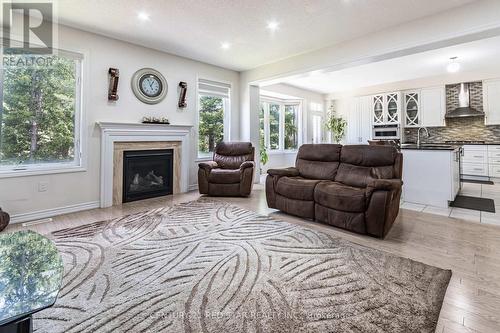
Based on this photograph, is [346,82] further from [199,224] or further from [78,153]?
[78,153]

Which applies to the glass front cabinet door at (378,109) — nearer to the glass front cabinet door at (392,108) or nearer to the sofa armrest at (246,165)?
the glass front cabinet door at (392,108)

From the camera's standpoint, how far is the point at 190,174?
5.18 metres

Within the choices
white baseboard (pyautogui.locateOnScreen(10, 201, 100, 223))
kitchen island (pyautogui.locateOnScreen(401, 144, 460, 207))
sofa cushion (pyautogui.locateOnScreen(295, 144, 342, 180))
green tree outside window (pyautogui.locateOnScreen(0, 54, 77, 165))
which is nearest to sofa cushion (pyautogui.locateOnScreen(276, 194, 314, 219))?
sofa cushion (pyautogui.locateOnScreen(295, 144, 342, 180))

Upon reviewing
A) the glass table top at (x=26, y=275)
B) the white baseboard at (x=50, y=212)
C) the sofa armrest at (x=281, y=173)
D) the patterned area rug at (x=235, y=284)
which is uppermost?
the sofa armrest at (x=281, y=173)

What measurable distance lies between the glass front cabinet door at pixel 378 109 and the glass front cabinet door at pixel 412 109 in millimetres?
565

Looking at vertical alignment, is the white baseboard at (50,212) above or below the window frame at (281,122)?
below

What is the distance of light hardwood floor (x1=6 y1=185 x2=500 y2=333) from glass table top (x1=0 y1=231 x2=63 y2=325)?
167cm

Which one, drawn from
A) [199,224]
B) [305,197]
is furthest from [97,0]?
[305,197]

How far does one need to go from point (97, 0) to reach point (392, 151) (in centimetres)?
402

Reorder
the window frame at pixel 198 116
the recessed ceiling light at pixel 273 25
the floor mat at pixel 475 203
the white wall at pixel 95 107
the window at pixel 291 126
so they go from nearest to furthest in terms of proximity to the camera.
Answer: the white wall at pixel 95 107, the recessed ceiling light at pixel 273 25, the floor mat at pixel 475 203, the window frame at pixel 198 116, the window at pixel 291 126

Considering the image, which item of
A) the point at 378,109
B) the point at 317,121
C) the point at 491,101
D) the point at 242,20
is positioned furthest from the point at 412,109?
the point at 242,20

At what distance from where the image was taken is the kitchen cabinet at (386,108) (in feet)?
23.4

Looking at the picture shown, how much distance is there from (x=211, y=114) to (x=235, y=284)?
172 inches

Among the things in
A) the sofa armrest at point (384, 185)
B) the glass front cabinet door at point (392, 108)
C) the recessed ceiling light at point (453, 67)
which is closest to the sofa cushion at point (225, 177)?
the sofa armrest at point (384, 185)
